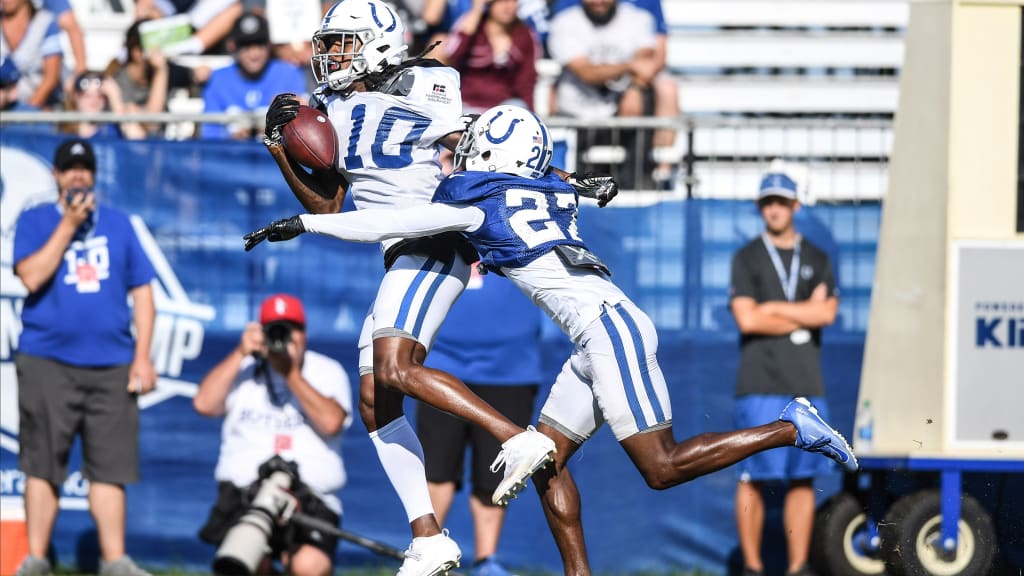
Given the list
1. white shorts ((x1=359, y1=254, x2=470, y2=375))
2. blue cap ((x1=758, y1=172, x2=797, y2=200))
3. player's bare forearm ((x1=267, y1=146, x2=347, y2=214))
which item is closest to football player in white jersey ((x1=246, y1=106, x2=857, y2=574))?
white shorts ((x1=359, y1=254, x2=470, y2=375))

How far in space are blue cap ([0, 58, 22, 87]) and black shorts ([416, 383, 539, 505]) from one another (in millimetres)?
3778

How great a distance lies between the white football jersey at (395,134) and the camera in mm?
7234

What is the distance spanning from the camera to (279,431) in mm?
9320

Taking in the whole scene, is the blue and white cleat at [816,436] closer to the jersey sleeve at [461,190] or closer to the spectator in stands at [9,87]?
the jersey sleeve at [461,190]

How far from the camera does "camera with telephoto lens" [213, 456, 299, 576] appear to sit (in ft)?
28.3

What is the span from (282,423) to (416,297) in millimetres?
2570

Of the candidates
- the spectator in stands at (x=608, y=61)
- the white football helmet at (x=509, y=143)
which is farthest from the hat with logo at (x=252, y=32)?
the white football helmet at (x=509, y=143)

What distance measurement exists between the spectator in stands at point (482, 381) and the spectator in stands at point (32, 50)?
3.45 m

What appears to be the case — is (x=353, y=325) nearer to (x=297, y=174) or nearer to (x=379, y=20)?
(x=297, y=174)

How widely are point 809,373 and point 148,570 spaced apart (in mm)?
4111

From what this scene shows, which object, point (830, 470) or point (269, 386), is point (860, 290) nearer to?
point (830, 470)

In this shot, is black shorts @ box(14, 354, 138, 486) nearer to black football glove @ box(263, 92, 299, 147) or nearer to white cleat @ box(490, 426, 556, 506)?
black football glove @ box(263, 92, 299, 147)

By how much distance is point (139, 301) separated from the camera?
9.61 metres

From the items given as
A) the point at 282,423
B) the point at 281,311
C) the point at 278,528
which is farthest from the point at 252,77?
the point at 278,528
